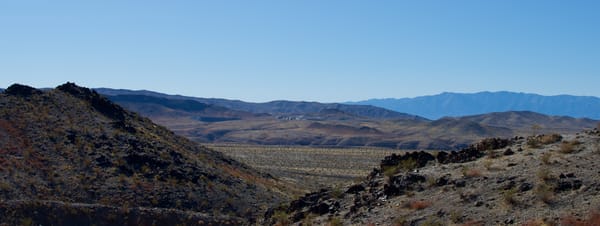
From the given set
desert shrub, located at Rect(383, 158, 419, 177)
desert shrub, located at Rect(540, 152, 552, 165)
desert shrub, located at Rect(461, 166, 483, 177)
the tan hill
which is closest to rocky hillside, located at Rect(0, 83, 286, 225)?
desert shrub, located at Rect(383, 158, 419, 177)

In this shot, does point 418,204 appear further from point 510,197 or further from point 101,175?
point 101,175

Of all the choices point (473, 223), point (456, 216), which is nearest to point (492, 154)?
point (456, 216)

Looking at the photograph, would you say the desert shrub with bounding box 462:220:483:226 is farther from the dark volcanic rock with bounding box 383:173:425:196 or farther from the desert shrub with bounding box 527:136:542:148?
the desert shrub with bounding box 527:136:542:148

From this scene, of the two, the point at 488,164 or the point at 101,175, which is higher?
the point at 488,164

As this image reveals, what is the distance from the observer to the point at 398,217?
1477 cm

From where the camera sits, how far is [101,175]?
2525 centimetres

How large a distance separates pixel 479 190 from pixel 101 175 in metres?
15.2

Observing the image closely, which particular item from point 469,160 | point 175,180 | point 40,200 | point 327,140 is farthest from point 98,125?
point 327,140

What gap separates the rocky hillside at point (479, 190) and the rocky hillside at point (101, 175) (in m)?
5.38

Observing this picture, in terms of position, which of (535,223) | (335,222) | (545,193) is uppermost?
(545,193)

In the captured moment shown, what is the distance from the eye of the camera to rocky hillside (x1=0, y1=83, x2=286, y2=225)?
20906 millimetres

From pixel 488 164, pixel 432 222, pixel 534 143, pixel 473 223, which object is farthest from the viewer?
pixel 534 143

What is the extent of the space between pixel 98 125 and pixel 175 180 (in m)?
6.78

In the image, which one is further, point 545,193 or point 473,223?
point 545,193
